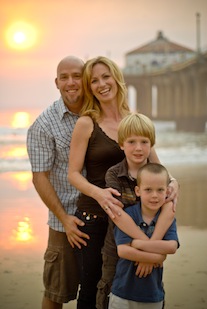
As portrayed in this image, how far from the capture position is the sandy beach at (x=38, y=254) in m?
4.10

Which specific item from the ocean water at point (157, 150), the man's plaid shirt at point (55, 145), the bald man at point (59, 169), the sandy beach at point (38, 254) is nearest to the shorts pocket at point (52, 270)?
the bald man at point (59, 169)

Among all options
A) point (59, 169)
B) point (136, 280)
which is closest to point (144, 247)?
point (136, 280)

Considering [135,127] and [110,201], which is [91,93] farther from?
[110,201]

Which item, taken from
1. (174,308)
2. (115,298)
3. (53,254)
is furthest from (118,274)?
(174,308)

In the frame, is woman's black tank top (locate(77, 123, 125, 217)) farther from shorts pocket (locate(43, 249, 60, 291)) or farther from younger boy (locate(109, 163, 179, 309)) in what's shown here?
shorts pocket (locate(43, 249, 60, 291))

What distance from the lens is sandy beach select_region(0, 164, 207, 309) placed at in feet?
13.5

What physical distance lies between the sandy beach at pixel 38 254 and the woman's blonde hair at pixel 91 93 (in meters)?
1.64

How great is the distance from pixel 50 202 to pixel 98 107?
605 millimetres

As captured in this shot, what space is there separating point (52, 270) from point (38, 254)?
6.65 feet

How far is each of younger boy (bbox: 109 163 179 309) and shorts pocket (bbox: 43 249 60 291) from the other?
692 millimetres

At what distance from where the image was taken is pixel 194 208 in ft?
25.1

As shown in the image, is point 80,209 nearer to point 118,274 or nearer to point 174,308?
point 118,274

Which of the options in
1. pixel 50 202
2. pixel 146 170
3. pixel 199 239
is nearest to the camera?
pixel 146 170

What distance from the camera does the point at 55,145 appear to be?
321cm
